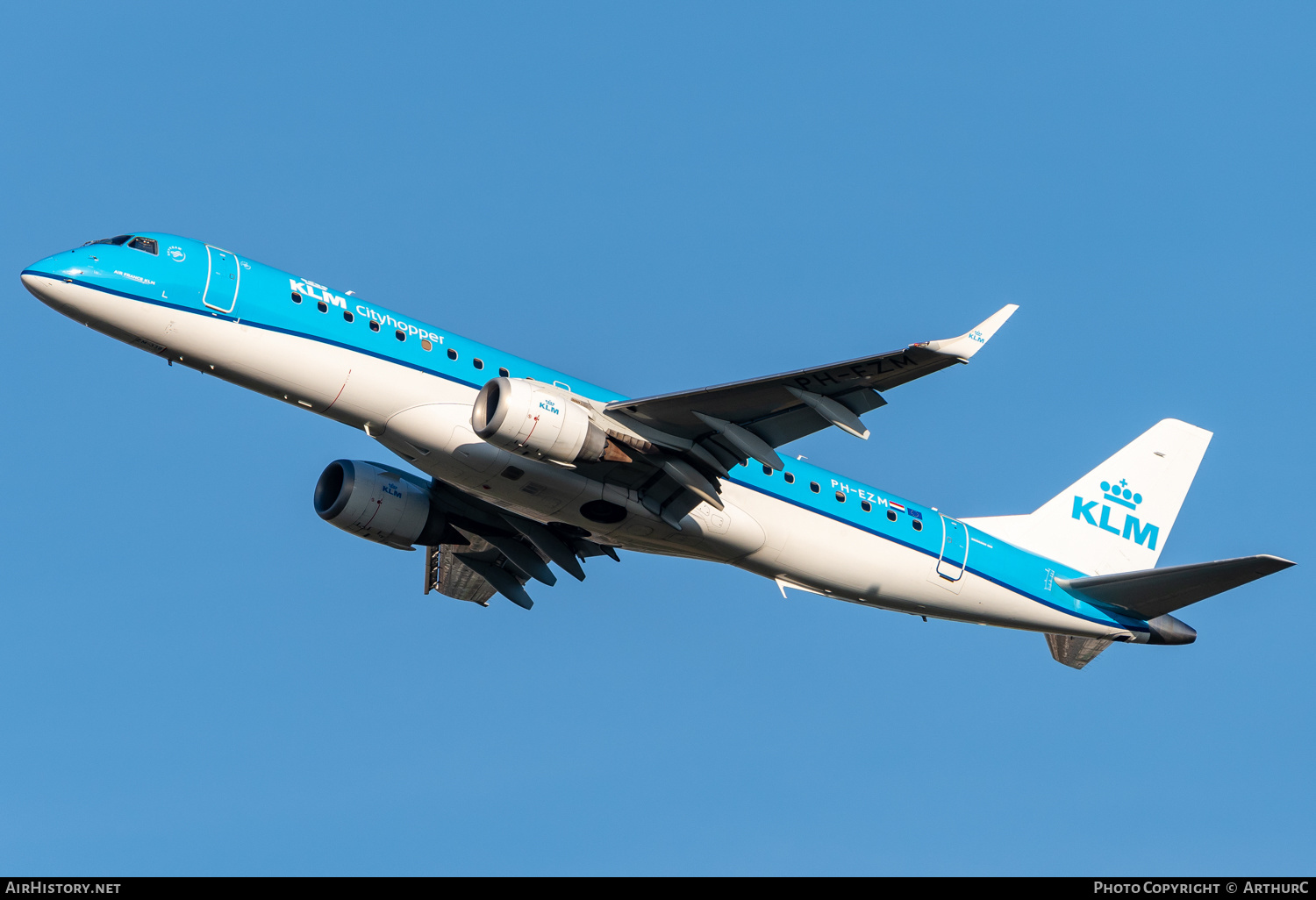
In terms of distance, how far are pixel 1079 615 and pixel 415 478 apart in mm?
16674

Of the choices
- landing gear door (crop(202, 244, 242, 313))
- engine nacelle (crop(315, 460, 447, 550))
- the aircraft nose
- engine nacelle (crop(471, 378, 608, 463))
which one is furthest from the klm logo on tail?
the aircraft nose

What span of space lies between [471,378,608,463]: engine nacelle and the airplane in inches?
1.6

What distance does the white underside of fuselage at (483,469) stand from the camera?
26.7 metres

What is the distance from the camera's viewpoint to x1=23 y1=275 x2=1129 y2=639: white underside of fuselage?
2673cm

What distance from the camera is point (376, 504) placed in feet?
108

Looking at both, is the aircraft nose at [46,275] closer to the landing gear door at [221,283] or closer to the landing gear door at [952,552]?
the landing gear door at [221,283]

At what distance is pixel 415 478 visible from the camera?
111ft

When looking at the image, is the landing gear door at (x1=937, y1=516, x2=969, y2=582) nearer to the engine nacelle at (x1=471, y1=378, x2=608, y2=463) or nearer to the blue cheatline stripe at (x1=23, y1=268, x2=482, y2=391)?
the engine nacelle at (x1=471, y1=378, x2=608, y2=463)

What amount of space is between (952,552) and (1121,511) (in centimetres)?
679

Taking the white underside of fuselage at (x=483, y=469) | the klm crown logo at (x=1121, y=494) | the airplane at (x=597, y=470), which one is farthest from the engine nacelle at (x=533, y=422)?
the klm crown logo at (x=1121, y=494)

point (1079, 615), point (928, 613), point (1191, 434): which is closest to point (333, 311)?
point (928, 613)

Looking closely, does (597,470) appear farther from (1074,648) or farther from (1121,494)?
(1121,494)

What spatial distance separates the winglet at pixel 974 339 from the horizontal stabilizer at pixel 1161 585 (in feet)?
30.1
